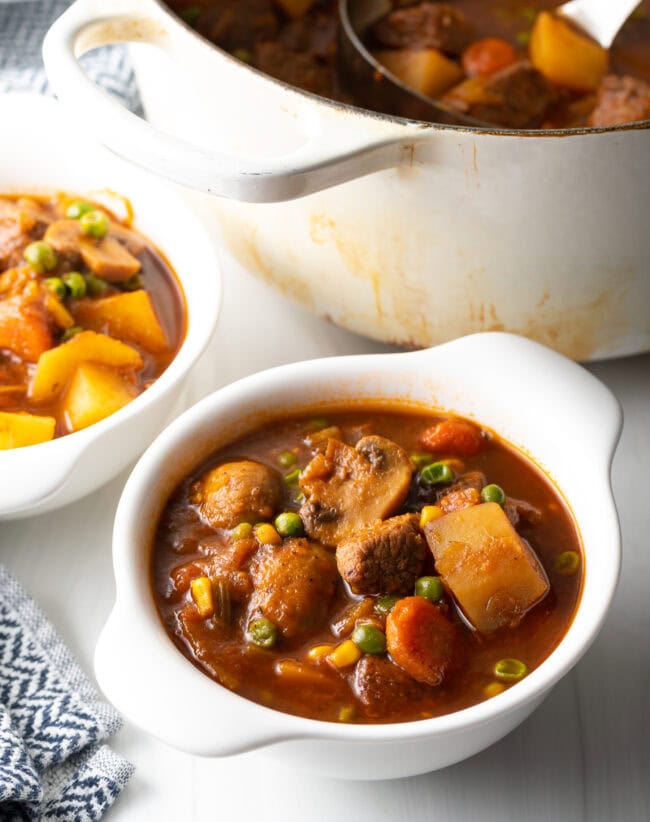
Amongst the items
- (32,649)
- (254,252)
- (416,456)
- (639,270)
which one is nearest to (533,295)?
(639,270)

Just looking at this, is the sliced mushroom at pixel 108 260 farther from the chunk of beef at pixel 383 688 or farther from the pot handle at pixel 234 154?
the chunk of beef at pixel 383 688

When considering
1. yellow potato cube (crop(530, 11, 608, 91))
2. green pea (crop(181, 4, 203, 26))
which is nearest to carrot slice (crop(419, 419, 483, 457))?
yellow potato cube (crop(530, 11, 608, 91))

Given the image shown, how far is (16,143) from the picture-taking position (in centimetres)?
Result: 261

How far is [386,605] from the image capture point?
1.71 metres

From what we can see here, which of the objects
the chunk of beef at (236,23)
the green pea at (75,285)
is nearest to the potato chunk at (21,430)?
the green pea at (75,285)

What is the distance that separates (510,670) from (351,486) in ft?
1.32

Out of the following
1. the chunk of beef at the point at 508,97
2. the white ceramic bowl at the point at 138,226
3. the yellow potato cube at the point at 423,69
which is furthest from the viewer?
the yellow potato cube at the point at 423,69

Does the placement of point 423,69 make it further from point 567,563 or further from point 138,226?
A: point 567,563

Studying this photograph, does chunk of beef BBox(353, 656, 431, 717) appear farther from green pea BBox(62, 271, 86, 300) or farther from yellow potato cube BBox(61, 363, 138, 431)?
green pea BBox(62, 271, 86, 300)

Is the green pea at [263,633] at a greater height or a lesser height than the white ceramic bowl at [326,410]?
lesser

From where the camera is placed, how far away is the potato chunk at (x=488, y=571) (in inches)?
66.8

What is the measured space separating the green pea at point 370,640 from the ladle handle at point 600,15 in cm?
183

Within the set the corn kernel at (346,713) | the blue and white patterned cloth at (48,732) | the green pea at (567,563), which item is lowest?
the blue and white patterned cloth at (48,732)

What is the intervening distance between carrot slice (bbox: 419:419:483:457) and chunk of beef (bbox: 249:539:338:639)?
0.99ft
